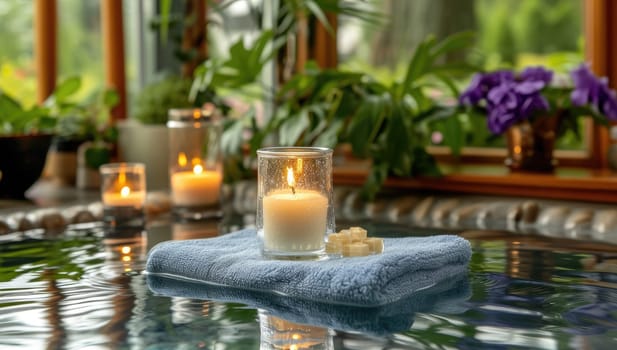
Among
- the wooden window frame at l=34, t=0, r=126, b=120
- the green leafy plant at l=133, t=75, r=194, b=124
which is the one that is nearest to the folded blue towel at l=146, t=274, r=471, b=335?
the green leafy plant at l=133, t=75, r=194, b=124

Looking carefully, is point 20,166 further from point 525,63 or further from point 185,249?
point 525,63

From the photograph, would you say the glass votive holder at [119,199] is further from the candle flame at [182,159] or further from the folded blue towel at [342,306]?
the folded blue towel at [342,306]

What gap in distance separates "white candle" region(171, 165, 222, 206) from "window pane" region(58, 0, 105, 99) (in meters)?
0.72

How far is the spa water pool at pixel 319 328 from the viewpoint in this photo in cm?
87

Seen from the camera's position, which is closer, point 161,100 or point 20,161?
point 20,161

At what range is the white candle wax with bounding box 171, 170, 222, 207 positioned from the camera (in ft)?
5.59

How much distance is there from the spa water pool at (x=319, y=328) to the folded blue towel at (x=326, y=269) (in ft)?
0.10

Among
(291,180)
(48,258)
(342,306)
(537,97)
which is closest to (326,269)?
(342,306)

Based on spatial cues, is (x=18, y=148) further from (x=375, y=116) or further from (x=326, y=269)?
(x=326, y=269)

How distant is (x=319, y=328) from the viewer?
908mm

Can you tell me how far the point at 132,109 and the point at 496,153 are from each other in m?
0.97

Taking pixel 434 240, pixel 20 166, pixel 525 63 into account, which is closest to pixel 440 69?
pixel 525 63

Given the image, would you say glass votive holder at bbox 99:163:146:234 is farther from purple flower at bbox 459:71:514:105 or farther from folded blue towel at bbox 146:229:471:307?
purple flower at bbox 459:71:514:105

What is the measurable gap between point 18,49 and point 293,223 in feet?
4.71
